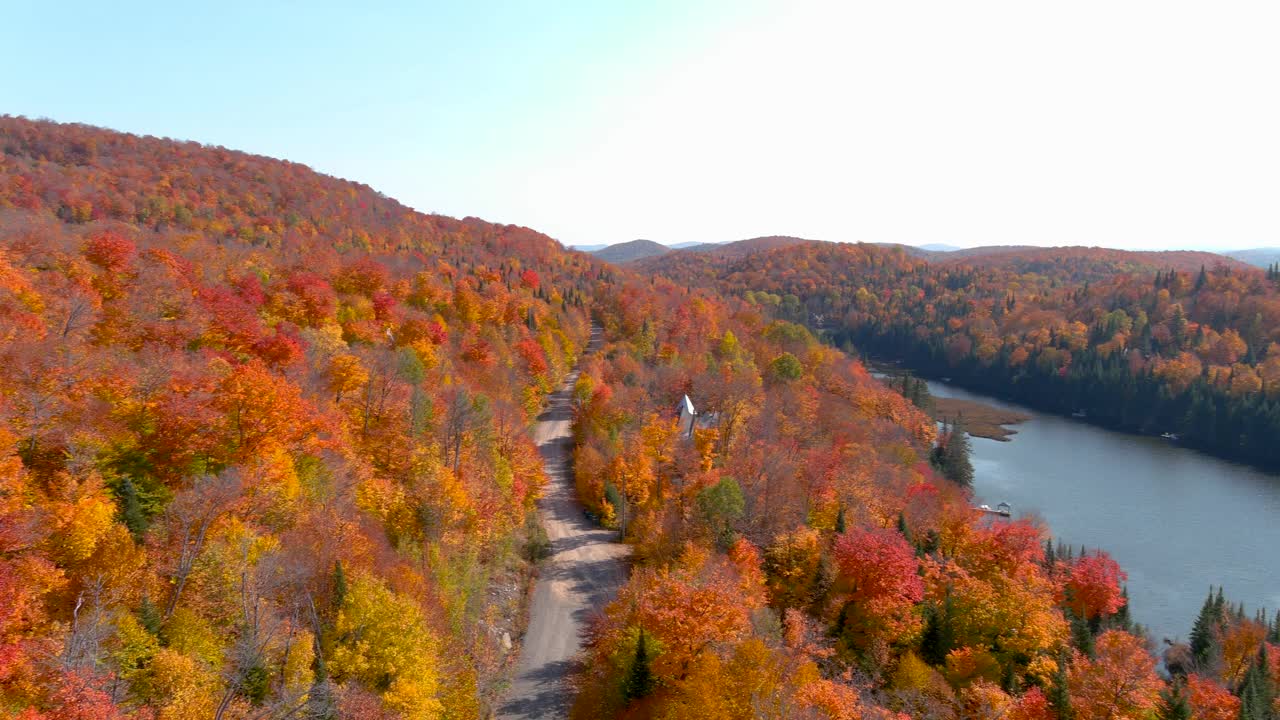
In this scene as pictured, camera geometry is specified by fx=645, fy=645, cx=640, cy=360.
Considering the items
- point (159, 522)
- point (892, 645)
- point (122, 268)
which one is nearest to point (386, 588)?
point (159, 522)

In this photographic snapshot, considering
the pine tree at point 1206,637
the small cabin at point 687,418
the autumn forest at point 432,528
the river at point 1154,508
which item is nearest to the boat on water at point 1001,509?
the river at point 1154,508

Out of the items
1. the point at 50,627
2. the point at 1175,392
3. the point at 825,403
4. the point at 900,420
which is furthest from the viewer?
the point at 1175,392

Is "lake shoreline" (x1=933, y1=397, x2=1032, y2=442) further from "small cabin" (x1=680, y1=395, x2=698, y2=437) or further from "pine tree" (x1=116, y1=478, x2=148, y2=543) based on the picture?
"pine tree" (x1=116, y1=478, x2=148, y2=543)

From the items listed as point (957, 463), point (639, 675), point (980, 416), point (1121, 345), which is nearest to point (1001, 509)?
point (957, 463)

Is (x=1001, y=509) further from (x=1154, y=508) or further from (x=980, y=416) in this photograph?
(x=980, y=416)

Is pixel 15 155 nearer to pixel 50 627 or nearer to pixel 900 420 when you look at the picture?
pixel 50 627

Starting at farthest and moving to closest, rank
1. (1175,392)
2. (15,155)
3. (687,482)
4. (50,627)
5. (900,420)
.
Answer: (1175,392), (15,155), (900,420), (687,482), (50,627)

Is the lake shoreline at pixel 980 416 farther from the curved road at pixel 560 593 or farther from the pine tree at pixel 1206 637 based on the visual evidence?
the curved road at pixel 560 593
